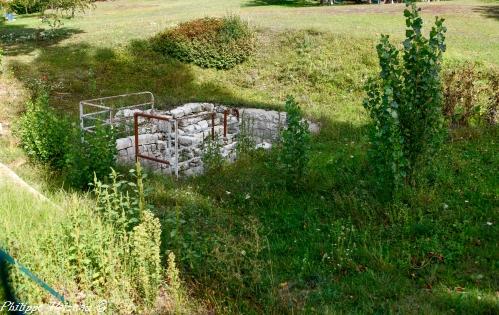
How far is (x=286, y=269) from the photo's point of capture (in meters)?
5.38

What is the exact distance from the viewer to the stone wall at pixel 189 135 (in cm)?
1128

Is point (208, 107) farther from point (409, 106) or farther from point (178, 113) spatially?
point (409, 106)

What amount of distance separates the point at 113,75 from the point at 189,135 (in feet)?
26.7

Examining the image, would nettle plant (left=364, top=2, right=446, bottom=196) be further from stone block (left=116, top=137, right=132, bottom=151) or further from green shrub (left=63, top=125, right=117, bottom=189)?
stone block (left=116, top=137, right=132, bottom=151)

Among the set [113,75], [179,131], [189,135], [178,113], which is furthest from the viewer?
[113,75]

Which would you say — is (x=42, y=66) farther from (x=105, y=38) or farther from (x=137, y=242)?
(x=137, y=242)

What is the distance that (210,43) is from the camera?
2103cm

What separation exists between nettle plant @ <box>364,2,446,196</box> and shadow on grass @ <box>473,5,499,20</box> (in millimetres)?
21056

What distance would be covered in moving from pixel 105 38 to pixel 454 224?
19449 mm

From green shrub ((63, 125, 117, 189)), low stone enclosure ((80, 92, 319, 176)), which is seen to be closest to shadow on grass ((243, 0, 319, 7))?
low stone enclosure ((80, 92, 319, 176))

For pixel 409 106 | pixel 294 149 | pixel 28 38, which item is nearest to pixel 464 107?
pixel 409 106

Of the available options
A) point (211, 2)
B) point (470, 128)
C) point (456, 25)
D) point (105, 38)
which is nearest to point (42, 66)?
point (105, 38)

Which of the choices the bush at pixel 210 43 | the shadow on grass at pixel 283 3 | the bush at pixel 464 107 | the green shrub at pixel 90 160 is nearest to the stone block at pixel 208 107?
the bush at pixel 210 43

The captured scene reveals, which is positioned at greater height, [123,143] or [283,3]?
[283,3]
